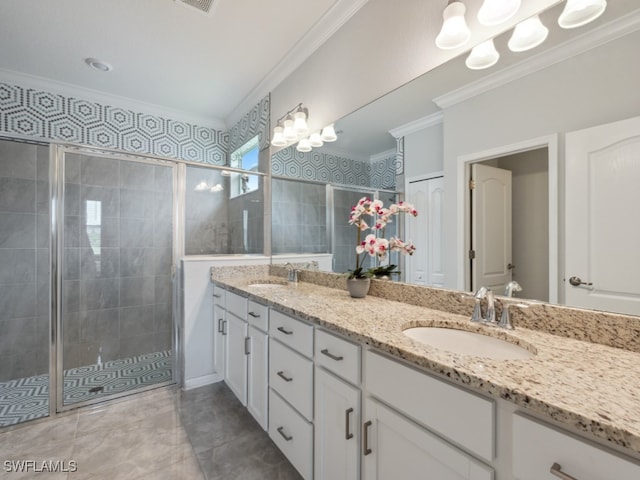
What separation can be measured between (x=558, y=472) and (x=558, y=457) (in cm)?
2

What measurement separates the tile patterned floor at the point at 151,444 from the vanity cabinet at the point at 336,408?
46 cm

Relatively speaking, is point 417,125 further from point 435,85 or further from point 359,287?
point 359,287

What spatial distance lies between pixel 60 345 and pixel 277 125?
2.24 meters

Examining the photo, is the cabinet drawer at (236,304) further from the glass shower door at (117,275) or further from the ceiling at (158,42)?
the ceiling at (158,42)

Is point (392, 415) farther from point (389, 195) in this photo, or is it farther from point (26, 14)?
point (26, 14)

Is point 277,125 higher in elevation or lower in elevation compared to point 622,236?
higher

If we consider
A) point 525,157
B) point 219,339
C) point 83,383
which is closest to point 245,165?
point 219,339

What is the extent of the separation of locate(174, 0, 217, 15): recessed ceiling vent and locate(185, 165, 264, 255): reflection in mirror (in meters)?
1.06

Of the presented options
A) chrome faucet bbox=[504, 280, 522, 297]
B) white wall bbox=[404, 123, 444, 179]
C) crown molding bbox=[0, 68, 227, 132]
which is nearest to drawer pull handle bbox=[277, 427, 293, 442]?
chrome faucet bbox=[504, 280, 522, 297]

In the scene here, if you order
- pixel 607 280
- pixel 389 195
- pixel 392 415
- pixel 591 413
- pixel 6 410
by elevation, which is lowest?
pixel 6 410

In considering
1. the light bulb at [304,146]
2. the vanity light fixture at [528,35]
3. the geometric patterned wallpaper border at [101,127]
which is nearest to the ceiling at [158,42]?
the geometric patterned wallpaper border at [101,127]

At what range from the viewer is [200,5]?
1778mm

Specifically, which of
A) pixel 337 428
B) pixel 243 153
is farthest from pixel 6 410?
pixel 243 153

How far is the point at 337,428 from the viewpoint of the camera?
108 centimetres
